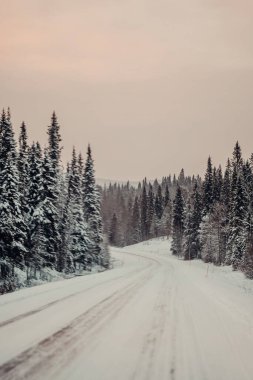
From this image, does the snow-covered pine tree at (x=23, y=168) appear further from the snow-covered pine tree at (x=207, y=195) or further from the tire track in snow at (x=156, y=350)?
the snow-covered pine tree at (x=207, y=195)

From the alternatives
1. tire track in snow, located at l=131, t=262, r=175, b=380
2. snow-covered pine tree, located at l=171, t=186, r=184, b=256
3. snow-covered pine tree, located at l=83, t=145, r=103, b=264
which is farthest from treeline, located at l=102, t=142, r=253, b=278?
tire track in snow, located at l=131, t=262, r=175, b=380

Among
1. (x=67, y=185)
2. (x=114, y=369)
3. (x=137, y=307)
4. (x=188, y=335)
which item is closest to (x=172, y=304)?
(x=137, y=307)

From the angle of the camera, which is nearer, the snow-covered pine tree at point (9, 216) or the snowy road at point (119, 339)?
the snowy road at point (119, 339)

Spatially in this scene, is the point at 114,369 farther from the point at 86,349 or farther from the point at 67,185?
the point at 67,185

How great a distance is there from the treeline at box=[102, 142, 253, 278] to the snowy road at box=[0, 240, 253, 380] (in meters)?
18.3

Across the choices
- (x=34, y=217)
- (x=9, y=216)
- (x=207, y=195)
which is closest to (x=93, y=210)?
(x=34, y=217)

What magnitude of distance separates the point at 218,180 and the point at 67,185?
5271cm

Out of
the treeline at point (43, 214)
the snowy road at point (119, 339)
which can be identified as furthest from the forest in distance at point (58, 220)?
the snowy road at point (119, 339)

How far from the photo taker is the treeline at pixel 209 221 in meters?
46.8

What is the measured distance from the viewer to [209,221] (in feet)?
211

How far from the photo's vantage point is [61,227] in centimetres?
4441

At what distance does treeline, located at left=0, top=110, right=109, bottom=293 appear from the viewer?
31531mm

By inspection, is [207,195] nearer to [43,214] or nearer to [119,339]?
[43,214]

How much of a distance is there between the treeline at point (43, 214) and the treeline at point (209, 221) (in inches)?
635
